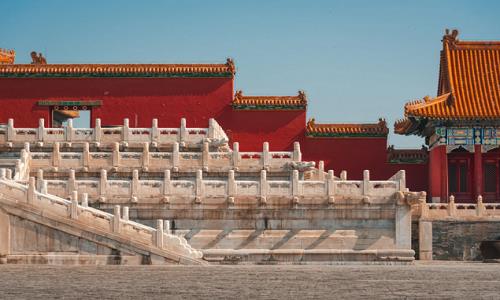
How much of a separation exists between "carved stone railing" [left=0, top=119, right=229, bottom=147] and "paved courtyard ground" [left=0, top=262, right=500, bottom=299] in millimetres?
9287

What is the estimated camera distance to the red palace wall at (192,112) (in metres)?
40.6

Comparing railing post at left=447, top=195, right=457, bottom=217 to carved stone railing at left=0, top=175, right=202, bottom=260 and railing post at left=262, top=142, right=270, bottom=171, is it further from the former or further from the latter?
carved stone railing at left=0, top=175, right=202, bottom=260

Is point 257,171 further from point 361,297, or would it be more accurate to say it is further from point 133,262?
point 361,297

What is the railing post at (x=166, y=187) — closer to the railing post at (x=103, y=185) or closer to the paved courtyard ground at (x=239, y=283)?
the railing post at (x=103, y=185)

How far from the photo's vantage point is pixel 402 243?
31.5m

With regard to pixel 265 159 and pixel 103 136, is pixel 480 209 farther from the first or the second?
pixel 103 136

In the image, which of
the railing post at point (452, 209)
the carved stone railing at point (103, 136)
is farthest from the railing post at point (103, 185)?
the railing post at point (452, 209)

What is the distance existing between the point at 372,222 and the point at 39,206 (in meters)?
9.85

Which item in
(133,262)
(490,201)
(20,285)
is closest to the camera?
(20,285)

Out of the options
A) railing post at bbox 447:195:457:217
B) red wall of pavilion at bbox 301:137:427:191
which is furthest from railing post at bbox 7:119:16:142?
railing post at bbox 447:195:457:217

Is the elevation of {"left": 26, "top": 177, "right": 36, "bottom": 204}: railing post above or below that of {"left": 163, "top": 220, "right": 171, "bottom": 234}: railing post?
above

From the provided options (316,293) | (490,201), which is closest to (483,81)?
(490,201)

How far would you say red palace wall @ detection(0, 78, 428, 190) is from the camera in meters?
40.6

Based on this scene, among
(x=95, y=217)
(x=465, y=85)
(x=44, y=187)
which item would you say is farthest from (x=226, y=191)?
(x=465, y=85)
